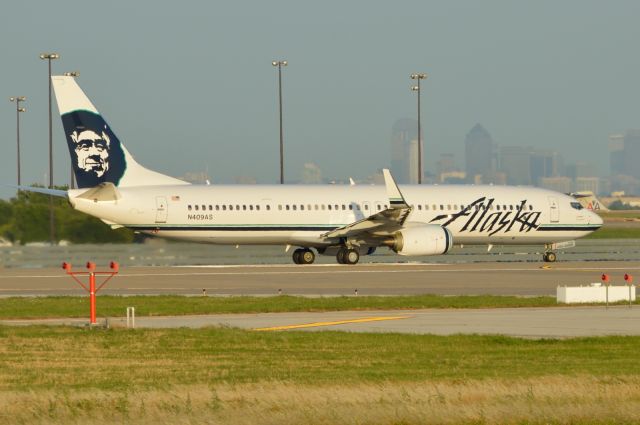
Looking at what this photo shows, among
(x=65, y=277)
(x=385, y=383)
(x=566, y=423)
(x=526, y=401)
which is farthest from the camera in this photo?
(x=65, y=277)

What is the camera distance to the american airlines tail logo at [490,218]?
55.3m

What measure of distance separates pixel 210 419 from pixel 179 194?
38402mm

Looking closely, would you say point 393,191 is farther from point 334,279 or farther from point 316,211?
point 334,279

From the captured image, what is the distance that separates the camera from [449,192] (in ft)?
184

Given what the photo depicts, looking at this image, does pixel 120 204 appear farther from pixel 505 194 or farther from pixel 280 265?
pixel 505 194

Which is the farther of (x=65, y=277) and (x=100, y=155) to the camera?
(x=100, y=155)

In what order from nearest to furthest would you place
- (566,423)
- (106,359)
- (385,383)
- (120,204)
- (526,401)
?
(566,423) → (526,401) → (385,383) → (106,359) → (120,204)

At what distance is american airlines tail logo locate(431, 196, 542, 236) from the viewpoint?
181 ft

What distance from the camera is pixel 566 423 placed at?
1348 cm

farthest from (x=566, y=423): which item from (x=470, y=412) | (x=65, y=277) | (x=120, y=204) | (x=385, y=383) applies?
(x=120, y=204)

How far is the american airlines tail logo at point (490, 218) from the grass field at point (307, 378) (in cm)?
3219

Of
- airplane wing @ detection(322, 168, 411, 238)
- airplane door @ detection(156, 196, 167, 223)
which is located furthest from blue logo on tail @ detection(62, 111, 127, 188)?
airplane wing @ detection(322, 168, 411, 238)

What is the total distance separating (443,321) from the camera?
2648 cm

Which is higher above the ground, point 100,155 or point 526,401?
point 100,155
